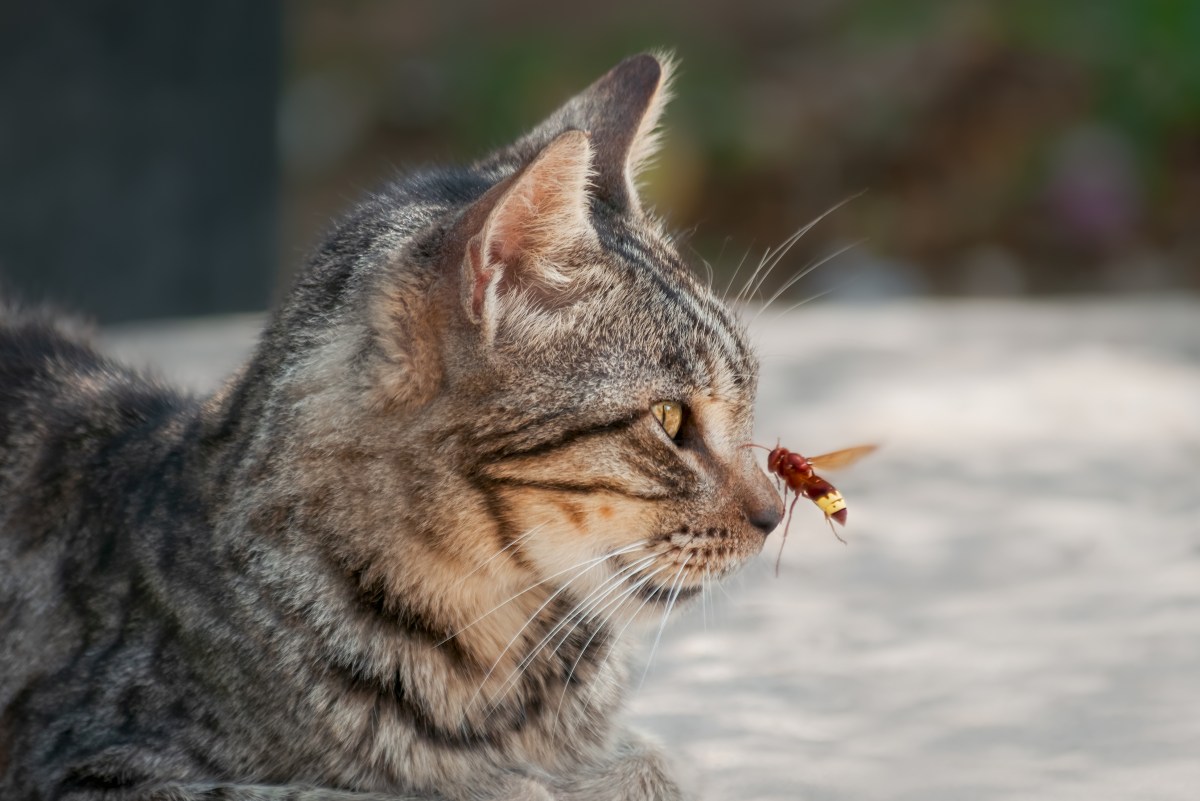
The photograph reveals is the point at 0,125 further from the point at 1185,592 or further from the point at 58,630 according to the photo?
the point at 1185,592

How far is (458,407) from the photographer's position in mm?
2648

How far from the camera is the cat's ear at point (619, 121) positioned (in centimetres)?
311

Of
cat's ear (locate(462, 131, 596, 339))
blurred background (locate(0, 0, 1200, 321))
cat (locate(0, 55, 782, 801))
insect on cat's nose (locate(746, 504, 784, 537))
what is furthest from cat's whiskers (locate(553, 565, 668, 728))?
blurred background (locate(0, 0, 1200, 321))

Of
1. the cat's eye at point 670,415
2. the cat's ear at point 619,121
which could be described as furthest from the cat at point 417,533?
the cat's ear at point 619,121

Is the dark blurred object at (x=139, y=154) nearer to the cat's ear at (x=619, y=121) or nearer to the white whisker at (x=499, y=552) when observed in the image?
the cat's ear at (x=619, y=121)

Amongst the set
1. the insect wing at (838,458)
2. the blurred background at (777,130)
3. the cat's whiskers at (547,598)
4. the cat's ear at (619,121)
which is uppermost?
the blurred background at (777,130)

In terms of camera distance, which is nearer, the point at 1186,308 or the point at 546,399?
the point at 546,399

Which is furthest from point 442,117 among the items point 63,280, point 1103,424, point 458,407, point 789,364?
point 458,407

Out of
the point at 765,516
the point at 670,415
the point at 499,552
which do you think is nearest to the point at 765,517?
the point at 765,516

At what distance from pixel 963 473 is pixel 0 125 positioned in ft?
13.1

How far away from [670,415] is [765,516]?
0.81 feet

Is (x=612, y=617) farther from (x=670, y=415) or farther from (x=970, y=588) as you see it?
(x=970, y=588)

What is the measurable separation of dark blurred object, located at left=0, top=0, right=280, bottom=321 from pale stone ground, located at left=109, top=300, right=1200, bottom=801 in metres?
0.74

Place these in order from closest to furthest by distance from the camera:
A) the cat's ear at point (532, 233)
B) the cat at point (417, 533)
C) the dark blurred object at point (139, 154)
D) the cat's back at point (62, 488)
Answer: the cat's ear at point (532, 233)
the cat at point (417, 533)
the cat's back at point (62, 488)
the dark blurred object at point (139, 154)
